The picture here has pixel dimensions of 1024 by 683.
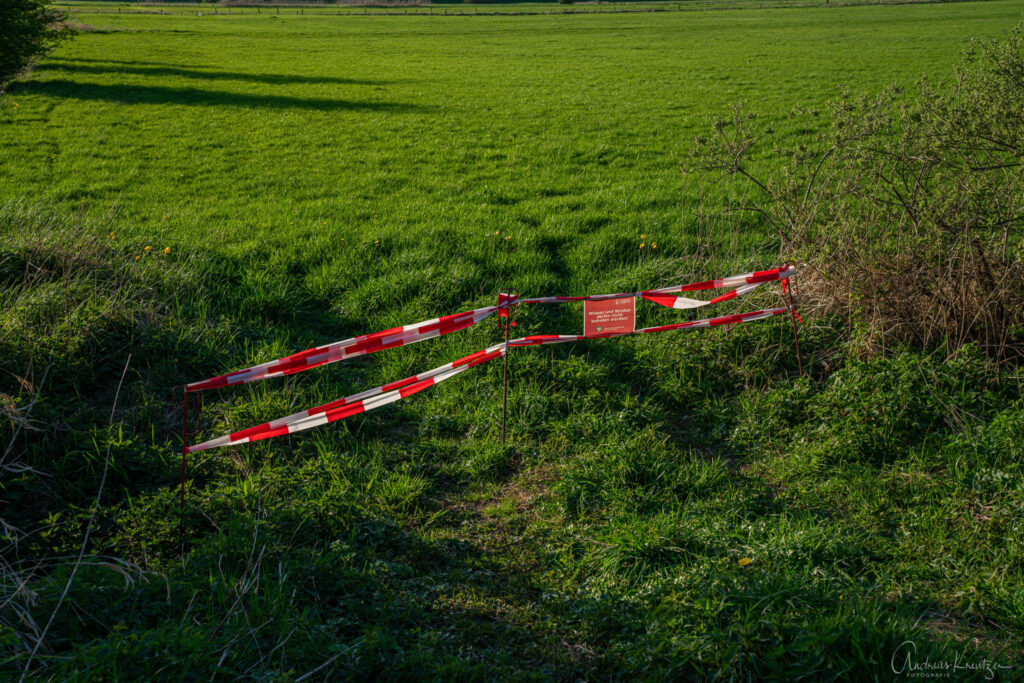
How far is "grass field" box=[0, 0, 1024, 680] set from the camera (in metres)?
2.92

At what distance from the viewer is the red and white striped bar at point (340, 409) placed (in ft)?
13.6

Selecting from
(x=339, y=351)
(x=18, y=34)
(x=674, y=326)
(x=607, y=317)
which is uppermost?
(x=18, y=34)

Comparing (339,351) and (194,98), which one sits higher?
(194,98)

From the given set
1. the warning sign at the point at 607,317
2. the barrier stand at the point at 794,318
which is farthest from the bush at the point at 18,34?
the barrier stand at the point at 794,318

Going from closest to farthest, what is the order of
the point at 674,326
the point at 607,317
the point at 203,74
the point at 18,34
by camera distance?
the point at 607,317, the point at 674,326, the point at 18,34, the point at 203,74

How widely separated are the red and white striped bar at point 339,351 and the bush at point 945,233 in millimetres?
2930

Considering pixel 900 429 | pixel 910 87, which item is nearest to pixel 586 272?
pixel 900 429

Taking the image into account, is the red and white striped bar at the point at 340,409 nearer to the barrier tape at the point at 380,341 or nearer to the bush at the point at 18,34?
the barrier tape at the point at 380,341

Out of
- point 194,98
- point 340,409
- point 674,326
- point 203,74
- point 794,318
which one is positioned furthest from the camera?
point 203,74

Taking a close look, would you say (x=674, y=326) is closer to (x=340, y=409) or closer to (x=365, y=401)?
(x=365, y=401)

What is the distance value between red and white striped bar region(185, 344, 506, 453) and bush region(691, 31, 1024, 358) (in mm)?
2978

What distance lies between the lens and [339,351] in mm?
4305

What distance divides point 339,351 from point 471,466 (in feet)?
3.74

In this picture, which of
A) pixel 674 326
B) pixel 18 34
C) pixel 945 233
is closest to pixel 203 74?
pixel 18 34
